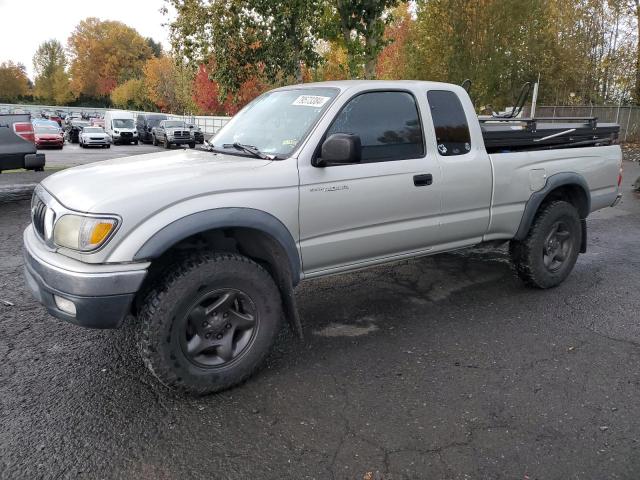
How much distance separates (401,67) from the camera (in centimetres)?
3381

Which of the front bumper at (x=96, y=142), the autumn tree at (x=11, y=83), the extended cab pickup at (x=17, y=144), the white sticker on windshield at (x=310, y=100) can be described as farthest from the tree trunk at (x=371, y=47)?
the autumn tree at (x=11, y=83)

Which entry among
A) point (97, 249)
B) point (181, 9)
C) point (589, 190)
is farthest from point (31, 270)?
point (181, 9)

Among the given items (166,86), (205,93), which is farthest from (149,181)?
(166,86)

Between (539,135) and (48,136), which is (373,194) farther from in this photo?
(48,136)

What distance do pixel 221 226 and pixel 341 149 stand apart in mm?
898

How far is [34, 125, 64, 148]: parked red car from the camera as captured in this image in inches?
1069

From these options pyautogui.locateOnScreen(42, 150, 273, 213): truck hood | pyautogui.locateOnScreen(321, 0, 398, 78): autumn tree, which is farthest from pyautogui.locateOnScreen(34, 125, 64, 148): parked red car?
pyautogui.locateOnScreen(42, 150, 273, 213): truck hood

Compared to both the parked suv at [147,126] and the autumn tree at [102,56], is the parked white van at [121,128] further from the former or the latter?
the autumn tree at [102,56]

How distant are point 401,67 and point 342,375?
32977 mm

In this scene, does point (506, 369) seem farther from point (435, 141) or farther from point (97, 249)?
point (97, 249)

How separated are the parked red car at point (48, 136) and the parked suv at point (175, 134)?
5482mm

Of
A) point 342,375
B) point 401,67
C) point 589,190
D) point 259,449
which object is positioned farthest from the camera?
point 401,67

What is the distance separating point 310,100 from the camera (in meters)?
3.94

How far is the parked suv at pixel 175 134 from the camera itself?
29.8m
